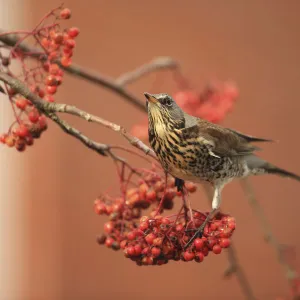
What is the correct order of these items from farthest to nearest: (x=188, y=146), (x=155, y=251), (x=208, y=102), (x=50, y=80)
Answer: (x=208, y=102)
(x=188, y=146)
(x=50, y=80)
(x=155, y=251)

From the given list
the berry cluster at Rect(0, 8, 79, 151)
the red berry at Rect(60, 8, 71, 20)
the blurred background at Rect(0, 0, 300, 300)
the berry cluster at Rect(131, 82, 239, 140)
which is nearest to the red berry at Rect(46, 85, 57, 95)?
the berry cluster at Rect(0, 8, 79, 151)

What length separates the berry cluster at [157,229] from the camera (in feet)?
4.75

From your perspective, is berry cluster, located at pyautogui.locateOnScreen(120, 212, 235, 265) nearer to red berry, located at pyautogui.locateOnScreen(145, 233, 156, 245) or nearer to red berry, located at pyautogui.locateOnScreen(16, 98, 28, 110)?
red berry, located at pyautogui.locateOnScreen(145, 233, 156, 245)

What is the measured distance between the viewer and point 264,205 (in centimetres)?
423

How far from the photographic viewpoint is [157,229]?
4.79ft

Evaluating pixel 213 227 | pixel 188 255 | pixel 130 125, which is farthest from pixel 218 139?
pixel 130 125

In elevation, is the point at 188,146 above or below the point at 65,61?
below

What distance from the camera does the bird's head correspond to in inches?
68.0

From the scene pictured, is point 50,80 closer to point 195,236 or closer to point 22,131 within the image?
point 22,131

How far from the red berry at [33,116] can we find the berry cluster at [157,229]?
12.7 inches

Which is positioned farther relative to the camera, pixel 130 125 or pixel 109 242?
pixel 130 125

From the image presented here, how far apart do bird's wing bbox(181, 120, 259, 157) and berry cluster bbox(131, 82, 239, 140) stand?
1.08ft

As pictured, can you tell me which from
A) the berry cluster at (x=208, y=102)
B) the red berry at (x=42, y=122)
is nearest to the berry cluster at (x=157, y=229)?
the red berry at (x=42, y=122)

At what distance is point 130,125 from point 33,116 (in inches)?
107
